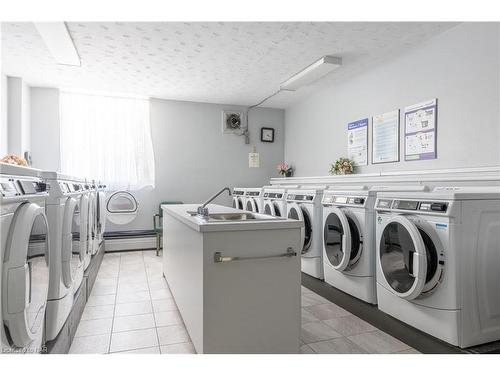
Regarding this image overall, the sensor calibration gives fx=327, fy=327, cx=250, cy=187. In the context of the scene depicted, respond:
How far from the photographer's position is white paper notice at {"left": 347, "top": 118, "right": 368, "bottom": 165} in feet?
13.4

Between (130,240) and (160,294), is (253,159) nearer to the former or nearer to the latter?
(130,240)

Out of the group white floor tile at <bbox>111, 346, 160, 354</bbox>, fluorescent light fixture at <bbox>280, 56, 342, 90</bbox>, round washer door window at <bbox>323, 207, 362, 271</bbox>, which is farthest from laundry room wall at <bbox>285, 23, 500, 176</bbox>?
white floor tile at <bbox>111, 346, 160, 354</bbox>

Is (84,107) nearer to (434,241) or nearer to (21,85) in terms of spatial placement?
(21,85)

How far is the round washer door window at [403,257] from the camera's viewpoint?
197 centimetres

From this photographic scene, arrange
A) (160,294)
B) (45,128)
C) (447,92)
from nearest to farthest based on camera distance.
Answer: (447,92) < (160,294) < (45,128)

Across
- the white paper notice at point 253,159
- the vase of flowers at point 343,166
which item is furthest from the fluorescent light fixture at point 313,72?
the white paper notice at point 253,159

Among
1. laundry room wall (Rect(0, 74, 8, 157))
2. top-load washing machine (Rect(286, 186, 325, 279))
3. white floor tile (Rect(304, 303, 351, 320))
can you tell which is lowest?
white floor tile (Rect(304, 303, 351, 320))

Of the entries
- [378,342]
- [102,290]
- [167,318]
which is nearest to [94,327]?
[167,318]

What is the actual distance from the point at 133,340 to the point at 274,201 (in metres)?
2.32

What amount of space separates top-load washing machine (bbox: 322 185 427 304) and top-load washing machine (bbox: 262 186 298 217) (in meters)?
0.95

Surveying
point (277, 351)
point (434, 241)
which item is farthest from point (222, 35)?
point (277, 351)

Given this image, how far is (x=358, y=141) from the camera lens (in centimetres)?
419

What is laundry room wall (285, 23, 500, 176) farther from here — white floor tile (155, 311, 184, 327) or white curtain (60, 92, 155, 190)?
white curtain (60, 92, 155, 190)

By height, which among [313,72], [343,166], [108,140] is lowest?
[343,166]
